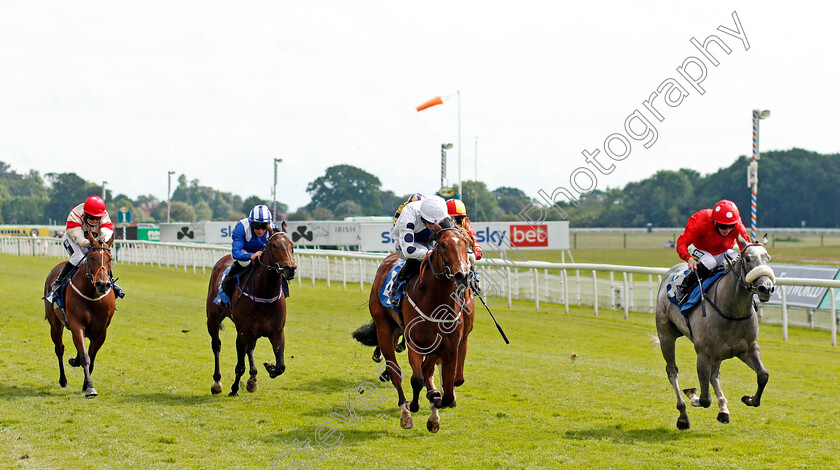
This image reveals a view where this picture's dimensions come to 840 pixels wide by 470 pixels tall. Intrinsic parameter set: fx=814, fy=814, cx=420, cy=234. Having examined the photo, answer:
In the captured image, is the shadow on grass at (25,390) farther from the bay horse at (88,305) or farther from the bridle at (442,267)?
the bridle at (442,267)

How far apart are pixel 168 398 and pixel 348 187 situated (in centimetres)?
7750

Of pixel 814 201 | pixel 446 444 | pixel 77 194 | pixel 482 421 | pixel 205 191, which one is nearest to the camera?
pixel 446 444

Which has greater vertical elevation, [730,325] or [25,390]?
[730,325]

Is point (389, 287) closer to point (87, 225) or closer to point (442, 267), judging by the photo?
point (442, 267)

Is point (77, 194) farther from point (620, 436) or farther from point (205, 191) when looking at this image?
point (620, 436)

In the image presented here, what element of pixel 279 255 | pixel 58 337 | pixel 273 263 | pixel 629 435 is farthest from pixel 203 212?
pixel 629 435

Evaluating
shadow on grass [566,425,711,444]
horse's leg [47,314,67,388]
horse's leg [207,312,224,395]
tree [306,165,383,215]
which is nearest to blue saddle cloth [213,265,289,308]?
horse's leg [207,312,224,395]

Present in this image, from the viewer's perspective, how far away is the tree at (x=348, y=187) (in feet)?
277

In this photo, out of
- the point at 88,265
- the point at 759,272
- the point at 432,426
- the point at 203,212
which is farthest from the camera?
the point at 203,212

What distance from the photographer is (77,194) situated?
3836 inches

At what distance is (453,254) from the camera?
18.5ft

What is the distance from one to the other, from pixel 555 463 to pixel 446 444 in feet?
2.91

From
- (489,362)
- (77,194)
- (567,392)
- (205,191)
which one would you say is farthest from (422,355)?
(205,191)

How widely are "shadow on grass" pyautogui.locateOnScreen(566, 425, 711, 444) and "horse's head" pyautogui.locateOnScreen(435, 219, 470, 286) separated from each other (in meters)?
1.84
